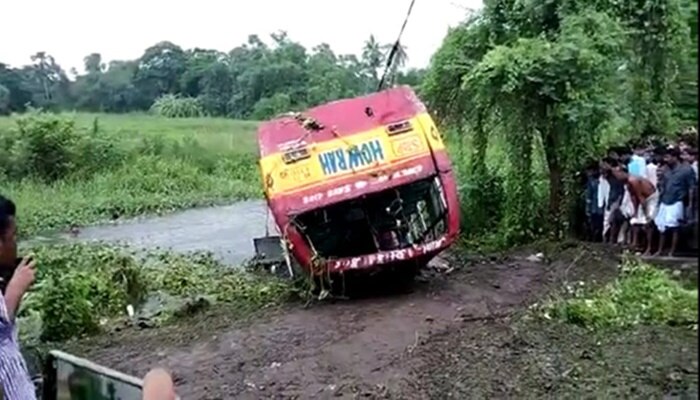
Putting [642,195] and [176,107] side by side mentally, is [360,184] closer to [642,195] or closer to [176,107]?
[642,195]

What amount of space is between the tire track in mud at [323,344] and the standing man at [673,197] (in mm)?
1686

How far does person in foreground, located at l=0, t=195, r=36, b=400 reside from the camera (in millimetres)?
3566

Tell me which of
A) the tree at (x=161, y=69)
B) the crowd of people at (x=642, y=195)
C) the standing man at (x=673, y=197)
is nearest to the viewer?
the standing man at (x=673, y=197)

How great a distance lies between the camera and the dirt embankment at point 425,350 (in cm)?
801

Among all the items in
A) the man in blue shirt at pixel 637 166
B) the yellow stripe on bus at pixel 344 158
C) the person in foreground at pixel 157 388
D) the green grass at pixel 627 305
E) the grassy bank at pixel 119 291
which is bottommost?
the grassy bank at pixel 119 291

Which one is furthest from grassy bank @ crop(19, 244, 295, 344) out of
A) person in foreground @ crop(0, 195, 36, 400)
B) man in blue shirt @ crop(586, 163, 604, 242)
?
person in foreground @ crop(0, 195, 36, 400)

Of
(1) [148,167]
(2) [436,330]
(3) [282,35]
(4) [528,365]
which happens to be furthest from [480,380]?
(3) [282,35]

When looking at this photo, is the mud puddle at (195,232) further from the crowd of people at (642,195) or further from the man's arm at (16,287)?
the man's arm at (16,287)

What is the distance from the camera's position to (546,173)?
15.5m

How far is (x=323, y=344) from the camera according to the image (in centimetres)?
1020

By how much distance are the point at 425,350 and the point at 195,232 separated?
14.7 m

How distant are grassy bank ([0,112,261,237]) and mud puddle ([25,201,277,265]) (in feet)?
5.15

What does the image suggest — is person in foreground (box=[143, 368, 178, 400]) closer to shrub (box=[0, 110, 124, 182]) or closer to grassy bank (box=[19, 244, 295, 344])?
grassy bank (box=[19, 244, 295, 344])

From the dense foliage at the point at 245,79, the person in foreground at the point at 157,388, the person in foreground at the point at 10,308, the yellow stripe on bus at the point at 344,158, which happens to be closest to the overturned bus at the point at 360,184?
the yellow stripe on bus at the point at 344,158
